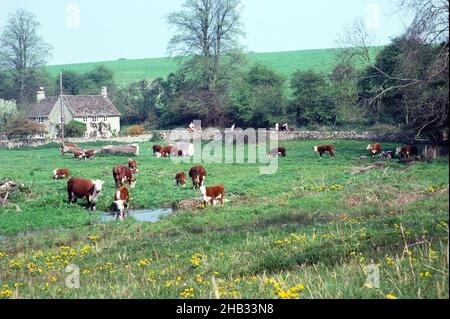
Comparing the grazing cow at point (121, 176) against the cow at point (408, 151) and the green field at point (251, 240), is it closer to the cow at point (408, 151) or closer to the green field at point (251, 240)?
the green field at point (251, 240)

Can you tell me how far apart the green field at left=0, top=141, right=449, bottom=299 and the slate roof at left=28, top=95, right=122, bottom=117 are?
40.0 m

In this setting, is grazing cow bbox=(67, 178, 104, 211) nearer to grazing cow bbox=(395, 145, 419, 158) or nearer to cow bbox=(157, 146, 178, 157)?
cow bbox=(157, 146, 178, 157)

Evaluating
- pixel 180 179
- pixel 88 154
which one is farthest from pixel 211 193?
pixel 88 154

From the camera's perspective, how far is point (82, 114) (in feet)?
210

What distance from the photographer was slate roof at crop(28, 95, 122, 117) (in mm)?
64688

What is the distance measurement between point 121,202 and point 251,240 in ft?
27.2

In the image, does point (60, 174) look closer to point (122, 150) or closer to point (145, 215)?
point (145, 215)

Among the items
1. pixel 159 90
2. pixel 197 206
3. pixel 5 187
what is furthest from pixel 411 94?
pixel 159 90

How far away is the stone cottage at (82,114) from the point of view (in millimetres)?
64188

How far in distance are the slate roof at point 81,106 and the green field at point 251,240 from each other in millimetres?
39982

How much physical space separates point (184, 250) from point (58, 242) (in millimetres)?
4689

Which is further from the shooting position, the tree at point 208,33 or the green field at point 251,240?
the tree at point 208,33

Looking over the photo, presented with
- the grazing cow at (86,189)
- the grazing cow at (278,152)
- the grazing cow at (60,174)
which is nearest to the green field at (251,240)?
the grazing cow at (86,189)

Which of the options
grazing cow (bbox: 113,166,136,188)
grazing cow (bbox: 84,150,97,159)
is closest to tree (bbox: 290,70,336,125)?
grazing cow (bbox: 84,150,97,159)
